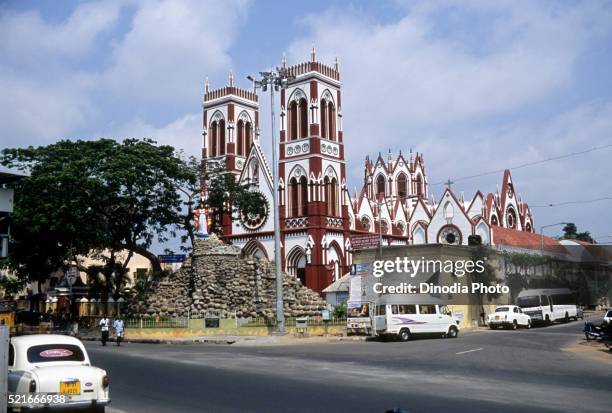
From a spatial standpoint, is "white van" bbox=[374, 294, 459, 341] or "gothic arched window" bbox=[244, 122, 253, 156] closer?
"white van" bbox=[374, 294, 459, 341]

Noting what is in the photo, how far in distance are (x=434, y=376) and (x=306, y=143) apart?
1741 inches

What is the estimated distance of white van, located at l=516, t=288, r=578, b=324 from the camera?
42066mm

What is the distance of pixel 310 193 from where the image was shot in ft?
191

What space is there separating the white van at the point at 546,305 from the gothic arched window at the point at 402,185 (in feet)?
133

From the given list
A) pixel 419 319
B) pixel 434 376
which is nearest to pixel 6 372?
pixel 434 376

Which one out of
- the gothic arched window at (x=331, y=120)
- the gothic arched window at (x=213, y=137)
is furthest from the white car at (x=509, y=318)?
the gothic arched window at (x=213, y=137)

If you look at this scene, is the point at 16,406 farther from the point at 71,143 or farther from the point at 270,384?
the point at 71,143

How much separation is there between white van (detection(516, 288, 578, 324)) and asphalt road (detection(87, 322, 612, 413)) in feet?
56.3

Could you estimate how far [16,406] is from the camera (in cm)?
1035

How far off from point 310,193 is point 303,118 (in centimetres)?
772

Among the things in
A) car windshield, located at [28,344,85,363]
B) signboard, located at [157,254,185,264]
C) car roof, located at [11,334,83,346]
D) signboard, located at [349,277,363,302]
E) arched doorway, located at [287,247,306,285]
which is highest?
arched doorway, located at [287,247,306,285]

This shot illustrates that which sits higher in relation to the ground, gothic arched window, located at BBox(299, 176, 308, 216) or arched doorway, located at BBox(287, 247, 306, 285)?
gothic arched window, located at BBox(299, 176, 308, 216)

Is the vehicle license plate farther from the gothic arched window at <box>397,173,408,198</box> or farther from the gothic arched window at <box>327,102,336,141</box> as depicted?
the gothic arched window at <box>397,173,408,198</box>

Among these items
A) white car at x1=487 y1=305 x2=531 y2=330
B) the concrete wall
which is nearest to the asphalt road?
the concrete wall
